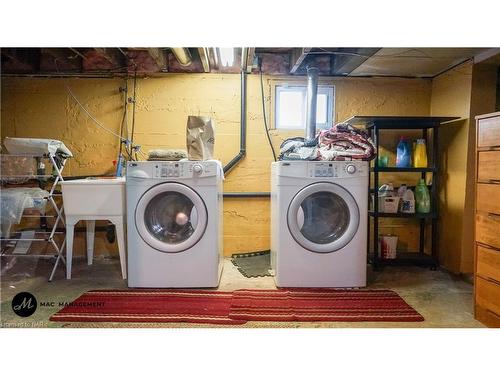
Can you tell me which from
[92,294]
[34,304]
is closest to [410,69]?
[92,294]

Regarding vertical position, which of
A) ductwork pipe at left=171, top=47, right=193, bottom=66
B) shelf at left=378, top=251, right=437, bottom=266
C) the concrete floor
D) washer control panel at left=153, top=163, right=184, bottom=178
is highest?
ductwork pipe at left=171, top=47, right=193, bottom=66

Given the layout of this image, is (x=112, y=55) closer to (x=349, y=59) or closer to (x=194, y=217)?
(x=194, y=217)

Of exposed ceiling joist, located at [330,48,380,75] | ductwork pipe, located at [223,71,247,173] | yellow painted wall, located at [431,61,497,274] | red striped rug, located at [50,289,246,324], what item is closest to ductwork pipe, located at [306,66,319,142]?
exposed ceiling joist, located at [330,48,380,75]

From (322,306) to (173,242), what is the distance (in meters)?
1.06

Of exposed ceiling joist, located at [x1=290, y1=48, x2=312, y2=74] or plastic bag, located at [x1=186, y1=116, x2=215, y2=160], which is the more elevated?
exposed ceiling joist, located at [x1=290, y1=48, x2=312, y2=74]

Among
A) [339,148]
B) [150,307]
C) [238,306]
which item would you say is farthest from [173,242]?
[339,148]

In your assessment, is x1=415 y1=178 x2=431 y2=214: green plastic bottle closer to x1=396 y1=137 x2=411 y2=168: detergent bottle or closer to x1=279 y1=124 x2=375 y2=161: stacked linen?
x1=396 y1=137 x2=411 y2=168: detergent bottle

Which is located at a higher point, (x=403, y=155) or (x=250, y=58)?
(x=250, y=58)

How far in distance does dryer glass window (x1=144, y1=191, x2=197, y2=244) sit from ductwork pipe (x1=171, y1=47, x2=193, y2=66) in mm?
1102

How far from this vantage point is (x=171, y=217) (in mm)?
2428

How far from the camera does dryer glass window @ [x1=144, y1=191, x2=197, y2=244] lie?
2.36 meters

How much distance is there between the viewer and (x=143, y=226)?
2277 mm

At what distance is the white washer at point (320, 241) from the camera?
2.28 metres

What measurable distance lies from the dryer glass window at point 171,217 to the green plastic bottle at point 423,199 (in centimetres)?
195
